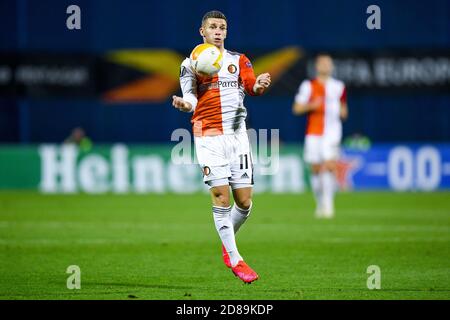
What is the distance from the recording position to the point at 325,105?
1777cm

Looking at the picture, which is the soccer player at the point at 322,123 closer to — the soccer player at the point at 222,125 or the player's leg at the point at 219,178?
the soccer player at the point at 222,125

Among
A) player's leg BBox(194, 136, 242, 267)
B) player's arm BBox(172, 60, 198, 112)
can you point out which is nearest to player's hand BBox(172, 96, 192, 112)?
player's arm BBox(172, 60, 198, 112)

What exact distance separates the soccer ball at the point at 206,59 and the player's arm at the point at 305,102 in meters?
8.26

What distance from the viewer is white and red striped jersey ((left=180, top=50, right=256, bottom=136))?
31.3 ft

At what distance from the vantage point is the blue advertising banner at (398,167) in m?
25.2

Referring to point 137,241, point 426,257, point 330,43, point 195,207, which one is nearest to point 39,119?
point 330,43

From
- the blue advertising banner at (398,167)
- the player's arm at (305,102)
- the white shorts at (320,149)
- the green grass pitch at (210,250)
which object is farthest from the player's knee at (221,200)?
the blue advertising banner at (398,167)

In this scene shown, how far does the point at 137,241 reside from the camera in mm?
13547

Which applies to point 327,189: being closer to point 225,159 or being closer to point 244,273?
point 225,159

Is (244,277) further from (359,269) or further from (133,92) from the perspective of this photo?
(133,92)

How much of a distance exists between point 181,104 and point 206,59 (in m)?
0.51

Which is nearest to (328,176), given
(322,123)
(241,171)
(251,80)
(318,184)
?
(318,184)
